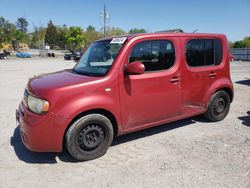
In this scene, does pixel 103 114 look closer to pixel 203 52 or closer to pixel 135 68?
pixel 135 68

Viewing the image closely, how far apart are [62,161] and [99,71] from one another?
152cm

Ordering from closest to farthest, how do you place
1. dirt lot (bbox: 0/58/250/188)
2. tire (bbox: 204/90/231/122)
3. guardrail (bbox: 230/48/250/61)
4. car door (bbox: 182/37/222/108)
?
1. dirt lot (bbox: 0/58/250/188)
2. car door (bbox: 182/37/222/108)
3. tire (bbox: 204/90/231/122)
4. guardrail (bbox: 230/48/250/61)

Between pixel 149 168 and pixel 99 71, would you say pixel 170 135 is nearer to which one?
pixel 149 168

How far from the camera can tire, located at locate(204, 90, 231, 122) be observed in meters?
5.68

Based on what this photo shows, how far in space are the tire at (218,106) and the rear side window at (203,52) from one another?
731 mm

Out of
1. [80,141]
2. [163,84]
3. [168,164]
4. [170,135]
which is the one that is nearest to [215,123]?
[170,135]

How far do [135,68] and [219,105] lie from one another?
270cm

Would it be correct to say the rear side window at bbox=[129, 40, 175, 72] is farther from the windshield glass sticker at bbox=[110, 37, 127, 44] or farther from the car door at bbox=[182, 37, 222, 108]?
the car door at bbox=[182, 37, 222, 108]

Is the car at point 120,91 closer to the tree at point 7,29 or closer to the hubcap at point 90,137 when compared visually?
the hubcap at point 90,137

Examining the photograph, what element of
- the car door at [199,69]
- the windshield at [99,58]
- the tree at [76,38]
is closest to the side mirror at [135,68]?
the windshield at [99,58]

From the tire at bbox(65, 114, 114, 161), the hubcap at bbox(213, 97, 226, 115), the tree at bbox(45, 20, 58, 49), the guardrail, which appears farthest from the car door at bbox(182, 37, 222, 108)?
the tree at bbox(45, 20, 58, 49)

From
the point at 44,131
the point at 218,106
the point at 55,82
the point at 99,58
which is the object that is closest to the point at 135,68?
the point at 99,58

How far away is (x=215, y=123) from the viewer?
5828 mm

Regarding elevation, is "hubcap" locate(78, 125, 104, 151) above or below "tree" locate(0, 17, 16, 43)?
below
